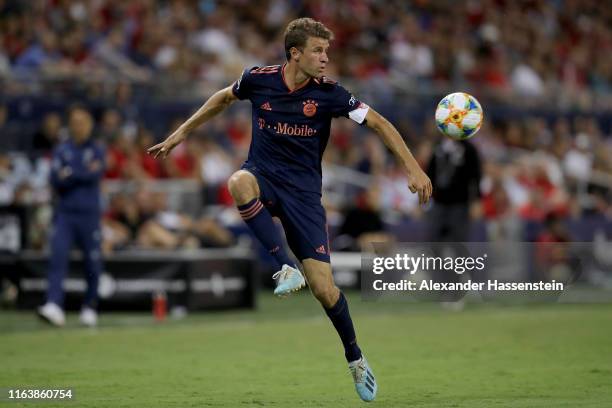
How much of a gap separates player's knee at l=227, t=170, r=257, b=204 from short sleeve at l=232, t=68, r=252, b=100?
65cm

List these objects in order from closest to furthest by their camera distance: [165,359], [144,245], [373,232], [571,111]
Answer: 1. [165,359]
2. [144,245]
3. [373,232]
4. [571,111]

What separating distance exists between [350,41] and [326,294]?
56.7 ft

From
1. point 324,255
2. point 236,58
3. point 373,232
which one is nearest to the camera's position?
point 324,255

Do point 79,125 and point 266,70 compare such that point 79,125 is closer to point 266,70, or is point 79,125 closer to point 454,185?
point 454,185

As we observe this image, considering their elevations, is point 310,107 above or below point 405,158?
above

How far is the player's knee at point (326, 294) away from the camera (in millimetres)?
8445

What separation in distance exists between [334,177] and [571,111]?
23.2ft

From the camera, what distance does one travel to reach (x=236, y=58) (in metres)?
22.1

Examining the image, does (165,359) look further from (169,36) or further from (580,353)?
(169,36)

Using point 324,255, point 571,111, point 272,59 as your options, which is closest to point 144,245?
point 272,59

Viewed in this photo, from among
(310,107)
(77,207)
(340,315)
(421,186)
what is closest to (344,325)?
(340,315)

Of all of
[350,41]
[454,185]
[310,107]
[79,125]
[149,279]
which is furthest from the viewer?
[350,41]

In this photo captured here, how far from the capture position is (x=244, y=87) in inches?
353

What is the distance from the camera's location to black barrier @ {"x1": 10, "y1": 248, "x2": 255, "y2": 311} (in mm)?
15445
